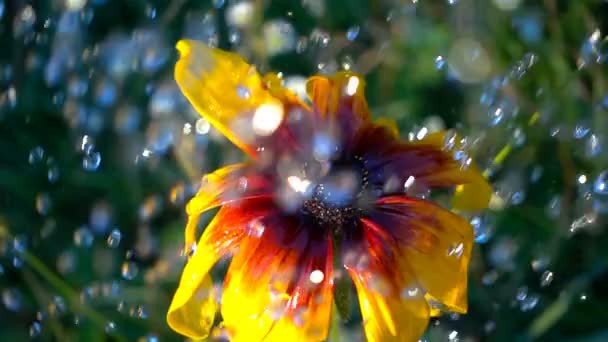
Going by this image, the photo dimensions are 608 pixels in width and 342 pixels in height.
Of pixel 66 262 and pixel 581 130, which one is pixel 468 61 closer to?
pixel 581 130

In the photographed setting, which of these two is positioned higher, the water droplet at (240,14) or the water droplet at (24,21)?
the water droplet at (240,14)

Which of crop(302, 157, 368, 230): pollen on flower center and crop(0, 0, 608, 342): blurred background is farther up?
crop(302, 157, 368, 230): pollen on flower center

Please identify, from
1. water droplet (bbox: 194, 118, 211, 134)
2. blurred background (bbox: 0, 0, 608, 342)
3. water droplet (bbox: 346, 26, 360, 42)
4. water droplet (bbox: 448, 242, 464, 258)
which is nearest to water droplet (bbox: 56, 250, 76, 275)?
blurred background (bbox: 0, 0, 608, 342)

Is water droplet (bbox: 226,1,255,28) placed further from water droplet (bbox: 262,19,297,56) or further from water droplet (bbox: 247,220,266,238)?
water droplet (bbox: 247,220,266,238)

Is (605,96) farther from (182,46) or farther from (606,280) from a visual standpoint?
(182,46)

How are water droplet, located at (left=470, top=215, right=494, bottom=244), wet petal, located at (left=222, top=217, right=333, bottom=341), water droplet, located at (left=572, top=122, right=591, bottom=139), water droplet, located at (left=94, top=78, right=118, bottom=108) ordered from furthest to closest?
water droplet, located at (left=94, top=78, right=118, bottom=108) < water droplet, located at (left=572, top=122, right=591, bottom=139) < water droplet, located at (left=470, top=215, right=494, bottom=244) < wet petal, located at (left=222, top=217, right=333, bottom=341)

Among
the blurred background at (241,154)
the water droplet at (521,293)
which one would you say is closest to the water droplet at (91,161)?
the blurred background at (241,154)

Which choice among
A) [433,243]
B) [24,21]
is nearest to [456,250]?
[433,243]

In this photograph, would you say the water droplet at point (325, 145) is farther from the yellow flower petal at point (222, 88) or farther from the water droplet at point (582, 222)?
the water droplet at point (582, 222)
